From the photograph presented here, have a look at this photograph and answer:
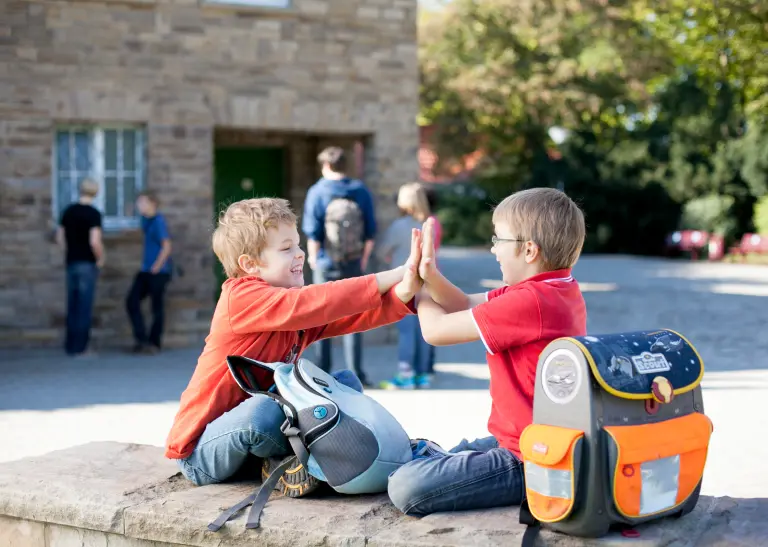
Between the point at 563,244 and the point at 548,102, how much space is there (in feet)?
103

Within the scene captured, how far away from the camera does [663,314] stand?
15430 millimetres

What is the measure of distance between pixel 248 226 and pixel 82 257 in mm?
7770

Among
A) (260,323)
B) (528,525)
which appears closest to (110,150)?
(260,323)

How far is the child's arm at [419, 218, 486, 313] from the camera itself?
402 centimetres

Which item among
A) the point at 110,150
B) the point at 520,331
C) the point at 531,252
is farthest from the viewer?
the point at 110,150

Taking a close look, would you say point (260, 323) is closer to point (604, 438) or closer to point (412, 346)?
point (604, 438)

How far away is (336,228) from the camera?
9.33m

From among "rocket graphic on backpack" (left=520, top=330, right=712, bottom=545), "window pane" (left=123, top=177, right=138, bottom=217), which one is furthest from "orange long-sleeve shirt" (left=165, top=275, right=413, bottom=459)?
"window pane" (left=123, top=177, right=138, bottom=217)

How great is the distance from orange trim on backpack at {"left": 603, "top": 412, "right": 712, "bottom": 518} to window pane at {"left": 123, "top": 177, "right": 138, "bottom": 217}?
32.6 feet

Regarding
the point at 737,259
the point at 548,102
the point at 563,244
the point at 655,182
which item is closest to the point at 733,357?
the point at 563,244

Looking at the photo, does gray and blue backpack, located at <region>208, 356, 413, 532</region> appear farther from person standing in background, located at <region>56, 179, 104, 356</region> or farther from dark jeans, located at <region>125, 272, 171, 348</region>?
dark jeans, located at <region>125, 272, 171, 348</region>

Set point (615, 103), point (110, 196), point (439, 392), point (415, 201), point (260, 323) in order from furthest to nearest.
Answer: point (615, 103) → point (110, 196) → point (415, 201) → point (439, 392) → point (260, 323)

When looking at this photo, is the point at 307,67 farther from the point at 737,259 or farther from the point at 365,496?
the point at 737,259

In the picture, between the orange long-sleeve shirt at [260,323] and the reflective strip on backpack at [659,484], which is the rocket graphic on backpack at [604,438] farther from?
the orange long-sleeve shirt at [260,323]
